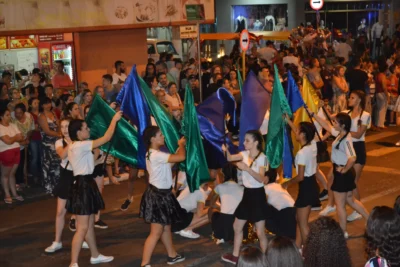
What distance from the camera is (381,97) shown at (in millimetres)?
18156

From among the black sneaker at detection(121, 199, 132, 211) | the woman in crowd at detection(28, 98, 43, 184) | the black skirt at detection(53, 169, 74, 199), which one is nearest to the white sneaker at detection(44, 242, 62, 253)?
the black skirt at detection(53, 169, 74, 199)

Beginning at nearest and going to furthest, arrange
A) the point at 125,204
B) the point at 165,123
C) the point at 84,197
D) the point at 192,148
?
the point at 84,197 < the point at 192,148 < the point at 165,123 < the point at 125,204

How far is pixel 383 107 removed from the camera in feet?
59.3

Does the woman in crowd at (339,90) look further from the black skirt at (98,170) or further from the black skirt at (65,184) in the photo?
the black skirt at (65,184)

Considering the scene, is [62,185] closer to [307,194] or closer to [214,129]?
[214,129]

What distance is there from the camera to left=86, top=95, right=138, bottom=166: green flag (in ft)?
32.9

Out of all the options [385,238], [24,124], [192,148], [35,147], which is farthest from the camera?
[35,147]

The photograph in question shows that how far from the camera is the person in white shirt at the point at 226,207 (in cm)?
919

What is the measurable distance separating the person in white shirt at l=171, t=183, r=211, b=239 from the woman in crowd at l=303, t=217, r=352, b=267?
13.6ft

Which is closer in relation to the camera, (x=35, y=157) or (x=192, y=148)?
(x=192, y=148)

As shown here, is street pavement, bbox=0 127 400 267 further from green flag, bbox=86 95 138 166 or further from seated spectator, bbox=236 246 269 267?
seated spectator, bbox=236 246 269 267

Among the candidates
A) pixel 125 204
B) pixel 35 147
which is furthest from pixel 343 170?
pixel 35 147

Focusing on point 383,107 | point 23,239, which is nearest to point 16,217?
point 23,239

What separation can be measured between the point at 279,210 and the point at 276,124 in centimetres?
118
